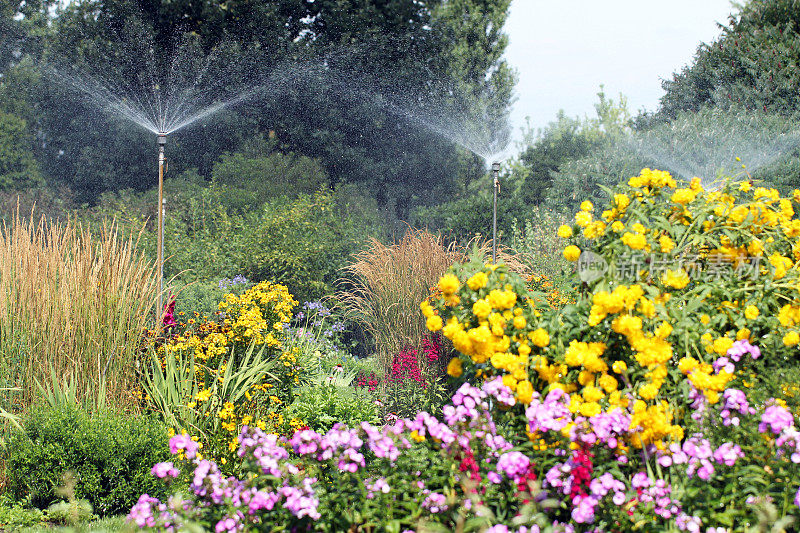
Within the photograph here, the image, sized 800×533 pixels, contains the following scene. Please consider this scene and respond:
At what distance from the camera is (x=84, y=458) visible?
3484 mm

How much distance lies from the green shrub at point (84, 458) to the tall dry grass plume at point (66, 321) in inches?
11.1

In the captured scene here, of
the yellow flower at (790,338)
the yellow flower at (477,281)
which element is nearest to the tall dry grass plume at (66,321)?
the yellow flower at (477,281)

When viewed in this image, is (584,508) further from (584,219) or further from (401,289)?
(401,289)

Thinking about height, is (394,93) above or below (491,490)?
above

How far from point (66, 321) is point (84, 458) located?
75cm

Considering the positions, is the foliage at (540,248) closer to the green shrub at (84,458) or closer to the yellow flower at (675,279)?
the yellow flower at (675,279)

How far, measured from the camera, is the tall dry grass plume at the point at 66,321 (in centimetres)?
379

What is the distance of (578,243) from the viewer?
3232 millimetres

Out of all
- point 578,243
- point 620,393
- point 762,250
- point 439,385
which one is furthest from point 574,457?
point 439,385

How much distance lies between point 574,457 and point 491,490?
0.31 meters

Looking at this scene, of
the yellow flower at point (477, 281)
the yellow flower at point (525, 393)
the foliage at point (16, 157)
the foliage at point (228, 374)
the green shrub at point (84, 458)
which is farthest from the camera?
the foliage at point (16, 157)

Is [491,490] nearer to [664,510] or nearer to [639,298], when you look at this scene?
[664,510]

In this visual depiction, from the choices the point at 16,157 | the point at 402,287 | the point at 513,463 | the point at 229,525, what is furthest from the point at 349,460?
the point at 16,157

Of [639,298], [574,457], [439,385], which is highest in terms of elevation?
[639,298]
